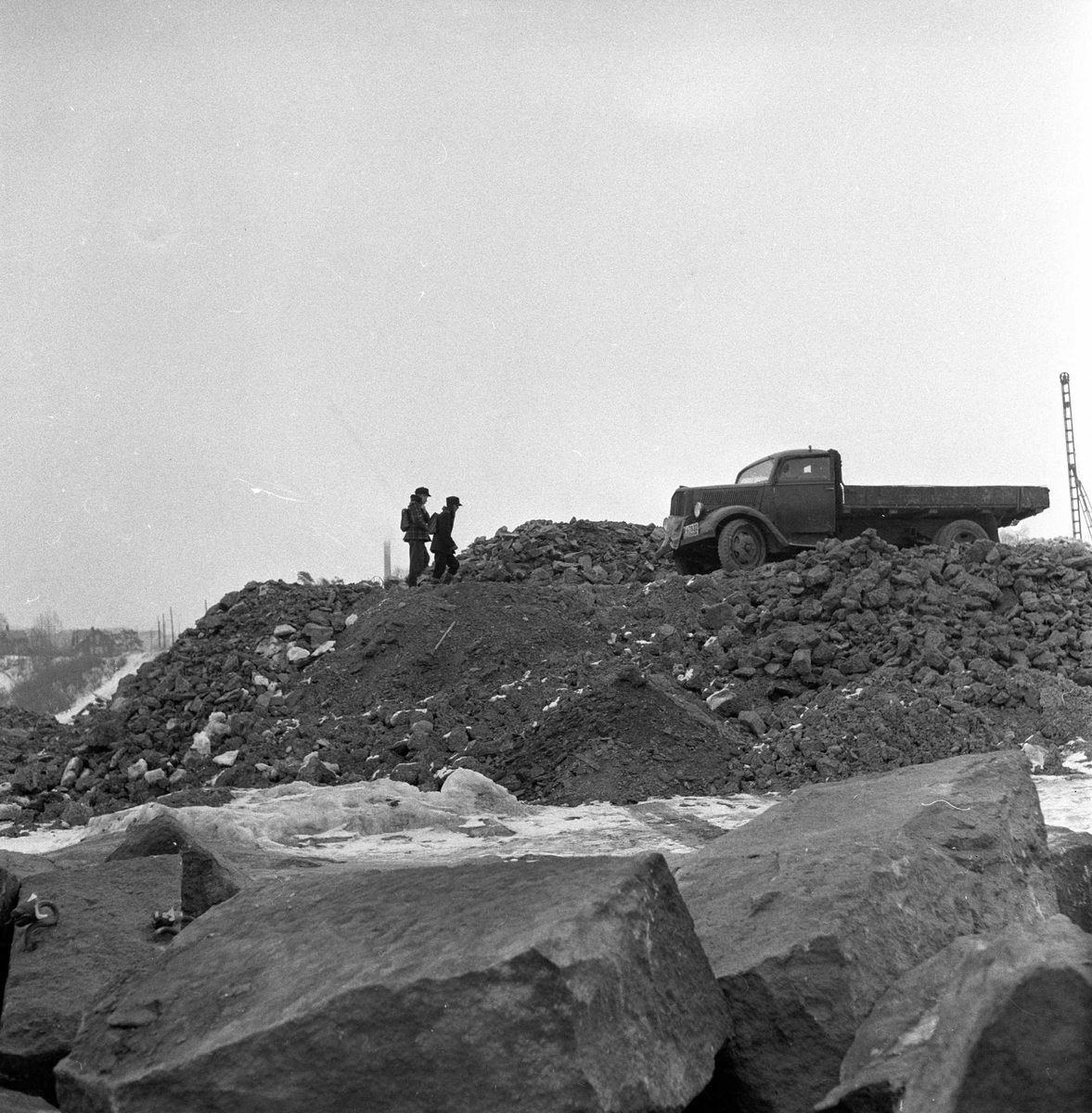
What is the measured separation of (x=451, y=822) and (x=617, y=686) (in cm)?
263

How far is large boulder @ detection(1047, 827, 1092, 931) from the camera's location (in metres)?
3.88

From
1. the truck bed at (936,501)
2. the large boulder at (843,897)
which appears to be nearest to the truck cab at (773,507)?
the truck bed at (936,501)

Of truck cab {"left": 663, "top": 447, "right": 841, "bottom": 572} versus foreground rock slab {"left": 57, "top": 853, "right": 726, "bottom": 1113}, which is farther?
truck cab {"left": 663, "top": 447, "right": 841, "bottom": 572}

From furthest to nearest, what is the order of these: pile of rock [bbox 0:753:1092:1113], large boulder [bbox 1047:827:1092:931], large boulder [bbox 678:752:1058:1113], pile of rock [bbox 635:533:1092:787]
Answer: pile of rock [bbox 635:533:1092:787], large boulder [bbox 1047:827:1092:931], large boulder [bbox 678:752:1058:1113], pile of rock [bbox 0:753:1092:1113]

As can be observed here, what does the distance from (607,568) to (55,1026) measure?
15.4m

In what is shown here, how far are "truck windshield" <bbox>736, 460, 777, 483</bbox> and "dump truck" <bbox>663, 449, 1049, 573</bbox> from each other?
0.01m

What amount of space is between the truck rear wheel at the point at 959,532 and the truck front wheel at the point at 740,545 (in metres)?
2.59

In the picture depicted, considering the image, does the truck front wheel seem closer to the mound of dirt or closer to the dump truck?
the dump truck

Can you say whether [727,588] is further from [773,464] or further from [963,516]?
[963,516]

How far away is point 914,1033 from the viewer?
96.5 inches

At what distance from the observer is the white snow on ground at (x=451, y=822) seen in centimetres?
704

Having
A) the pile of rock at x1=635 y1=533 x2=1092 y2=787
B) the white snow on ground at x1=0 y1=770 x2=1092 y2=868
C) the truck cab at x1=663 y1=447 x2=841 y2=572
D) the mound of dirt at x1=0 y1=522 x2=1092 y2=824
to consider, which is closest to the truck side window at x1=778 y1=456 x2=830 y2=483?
the truck cab at x1=663 y1=447 x2=841 y2=572

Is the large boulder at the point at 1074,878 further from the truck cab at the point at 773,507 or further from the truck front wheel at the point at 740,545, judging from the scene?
the truck cab at the point at 773,507

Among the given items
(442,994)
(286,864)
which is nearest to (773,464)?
(286,864)
